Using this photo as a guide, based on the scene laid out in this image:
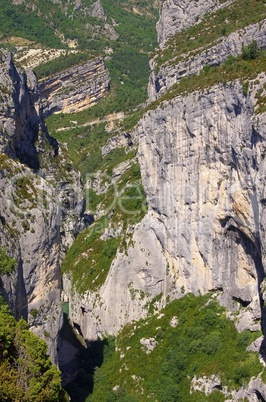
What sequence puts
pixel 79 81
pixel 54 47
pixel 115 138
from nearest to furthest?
1. pixel 115 138
2. pixel 79 81
3. pixel 54 47

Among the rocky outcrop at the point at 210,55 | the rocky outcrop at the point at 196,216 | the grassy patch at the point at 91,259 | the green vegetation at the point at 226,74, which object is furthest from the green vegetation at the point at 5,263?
the rocky outcrop at the point at 210,55

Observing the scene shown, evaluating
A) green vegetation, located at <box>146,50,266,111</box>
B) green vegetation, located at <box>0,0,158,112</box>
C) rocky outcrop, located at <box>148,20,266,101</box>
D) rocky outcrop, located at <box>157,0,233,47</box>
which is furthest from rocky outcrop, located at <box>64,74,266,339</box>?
green vegetation, located at <box>0,0,158,112</box>

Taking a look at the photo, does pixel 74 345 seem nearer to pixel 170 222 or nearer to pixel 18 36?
pixel 170 222

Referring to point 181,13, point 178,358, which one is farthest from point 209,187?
point 181,13

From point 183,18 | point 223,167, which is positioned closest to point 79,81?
point 183,18

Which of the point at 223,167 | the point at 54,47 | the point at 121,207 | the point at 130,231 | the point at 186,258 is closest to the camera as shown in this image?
the point at 223,167

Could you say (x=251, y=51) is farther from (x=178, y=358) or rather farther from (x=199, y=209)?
(x=178, y=358)

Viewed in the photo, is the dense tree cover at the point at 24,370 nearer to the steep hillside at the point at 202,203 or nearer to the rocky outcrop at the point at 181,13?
the steep hillside at the point at 202,203
